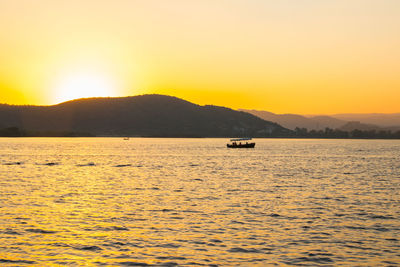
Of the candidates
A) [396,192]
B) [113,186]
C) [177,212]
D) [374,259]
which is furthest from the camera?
[113,186]

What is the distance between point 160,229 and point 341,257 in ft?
38.8

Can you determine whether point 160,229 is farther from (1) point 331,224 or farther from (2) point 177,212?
(1) point 331,224

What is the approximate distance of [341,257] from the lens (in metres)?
23.4

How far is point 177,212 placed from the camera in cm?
3662

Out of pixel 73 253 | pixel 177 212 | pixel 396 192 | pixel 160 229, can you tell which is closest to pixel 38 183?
pixel 177 212

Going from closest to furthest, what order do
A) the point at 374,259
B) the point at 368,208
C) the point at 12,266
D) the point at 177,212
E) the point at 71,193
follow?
the point at 12,266, the point at 374,259, the point at 177,212, the point at 368,208, the point at 71,193

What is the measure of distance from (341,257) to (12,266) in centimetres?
1621

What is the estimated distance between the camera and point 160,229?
2988cm

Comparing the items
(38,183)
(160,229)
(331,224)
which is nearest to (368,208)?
(331,224)

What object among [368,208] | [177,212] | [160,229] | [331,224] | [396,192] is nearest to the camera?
[160,229]

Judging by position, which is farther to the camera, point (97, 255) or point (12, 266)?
point (97, 255)

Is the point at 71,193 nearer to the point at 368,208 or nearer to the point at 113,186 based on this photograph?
the point at 113,186

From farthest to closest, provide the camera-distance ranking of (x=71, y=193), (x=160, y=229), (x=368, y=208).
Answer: (x=71, y=193)
(x=368, y=208)
(x=160, y=229)

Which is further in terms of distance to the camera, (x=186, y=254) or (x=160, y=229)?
(x=160, y=229)
